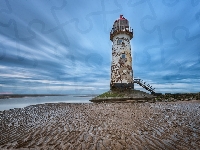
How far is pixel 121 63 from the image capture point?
27781 millimetres

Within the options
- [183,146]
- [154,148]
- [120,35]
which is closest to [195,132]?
[183,146]

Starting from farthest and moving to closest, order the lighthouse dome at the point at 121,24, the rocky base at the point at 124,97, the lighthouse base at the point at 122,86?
1. the lighthouse dome at the point at 121,24
2. the lighthouse base at the point at 122,86
3. the rocky base at the point at 124,97

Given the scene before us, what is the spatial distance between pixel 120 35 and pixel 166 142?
86.7 feet

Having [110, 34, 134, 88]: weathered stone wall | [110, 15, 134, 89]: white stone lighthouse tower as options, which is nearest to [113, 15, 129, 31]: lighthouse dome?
[110, 15, 134, 89]: white stone lighthouse tower

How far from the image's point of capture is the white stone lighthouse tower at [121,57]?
26969mm

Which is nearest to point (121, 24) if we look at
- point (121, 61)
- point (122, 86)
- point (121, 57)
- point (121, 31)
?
point (121, 31)

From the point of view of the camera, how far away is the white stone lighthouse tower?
2697 cm

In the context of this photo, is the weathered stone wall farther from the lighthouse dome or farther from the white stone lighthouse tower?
the lighthouse dome

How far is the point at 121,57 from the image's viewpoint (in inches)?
1105

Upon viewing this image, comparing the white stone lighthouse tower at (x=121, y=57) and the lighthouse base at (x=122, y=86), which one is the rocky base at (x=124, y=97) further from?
the white stone lighthouse tower at (x=121, y=57)

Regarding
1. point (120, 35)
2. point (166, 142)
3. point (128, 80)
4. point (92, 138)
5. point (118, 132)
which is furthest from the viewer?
point (120, 35)

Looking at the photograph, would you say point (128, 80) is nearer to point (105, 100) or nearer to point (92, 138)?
point (105, 100)

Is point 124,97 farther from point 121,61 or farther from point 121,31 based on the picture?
point 121,31

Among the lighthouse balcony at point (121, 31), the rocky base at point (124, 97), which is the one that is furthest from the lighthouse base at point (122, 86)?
the lighthouse balcony at point (121, 31)
